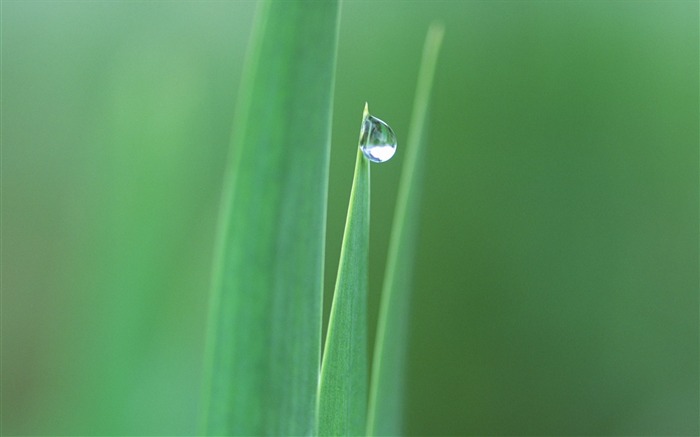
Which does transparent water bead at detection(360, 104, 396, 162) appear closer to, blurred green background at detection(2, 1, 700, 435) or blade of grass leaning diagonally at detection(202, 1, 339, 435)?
blade of grass leaning diagonally at detection(202, 1, 339, 435)

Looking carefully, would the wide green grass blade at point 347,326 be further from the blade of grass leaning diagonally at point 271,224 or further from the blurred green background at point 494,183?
the blurred green background at point 494,183

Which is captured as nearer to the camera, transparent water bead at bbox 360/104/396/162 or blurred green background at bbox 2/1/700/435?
transparent water bead at bbox 360/104/396/162

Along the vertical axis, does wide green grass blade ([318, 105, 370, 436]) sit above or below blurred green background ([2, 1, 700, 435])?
below

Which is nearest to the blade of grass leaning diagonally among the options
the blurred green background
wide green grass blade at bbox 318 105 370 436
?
wide green grass blade at bbox 318 105 370 436

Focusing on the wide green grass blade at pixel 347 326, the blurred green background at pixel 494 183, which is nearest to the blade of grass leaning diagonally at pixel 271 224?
the wide green grass blade at pixel 347 326

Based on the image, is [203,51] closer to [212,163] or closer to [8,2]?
[212,163]

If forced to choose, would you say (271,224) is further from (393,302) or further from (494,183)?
(494,183)

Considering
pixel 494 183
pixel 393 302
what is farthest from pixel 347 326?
pixel 494 183
